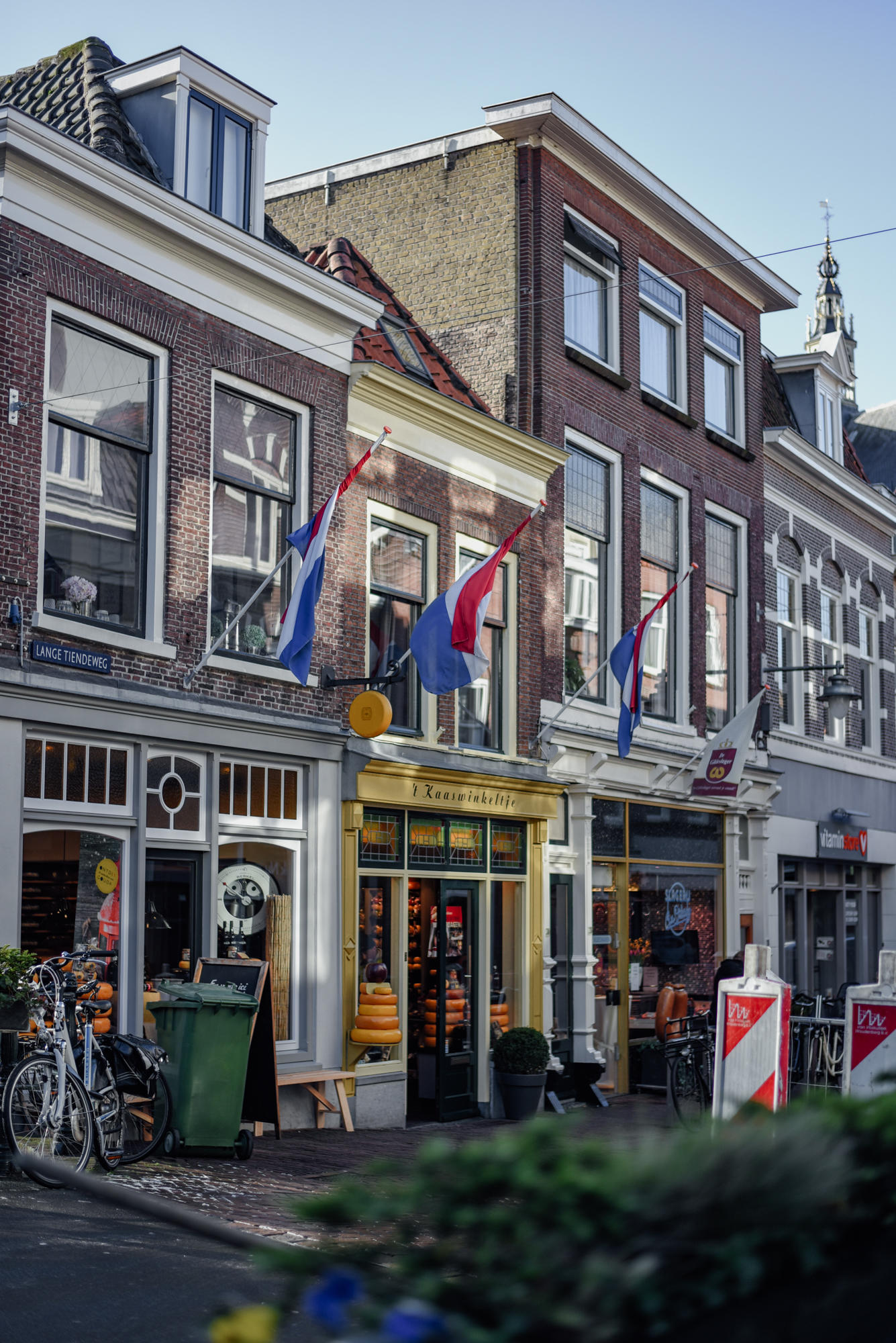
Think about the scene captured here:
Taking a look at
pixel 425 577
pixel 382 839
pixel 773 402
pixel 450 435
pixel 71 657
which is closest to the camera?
pixel 71 657

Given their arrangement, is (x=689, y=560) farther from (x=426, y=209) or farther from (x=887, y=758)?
(x=887, y=758)

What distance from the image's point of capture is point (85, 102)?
13352 mm

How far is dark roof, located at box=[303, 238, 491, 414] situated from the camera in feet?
53.6

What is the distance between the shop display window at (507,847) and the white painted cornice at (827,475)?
32.5 ft

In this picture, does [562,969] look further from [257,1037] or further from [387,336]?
[387,336]

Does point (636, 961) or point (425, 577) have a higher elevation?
point (425, 577)

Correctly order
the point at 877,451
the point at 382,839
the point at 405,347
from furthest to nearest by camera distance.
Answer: the point at 877,451, the point at 405,347, the point at 382,839

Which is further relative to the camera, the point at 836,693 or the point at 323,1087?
→ the point at 836,693

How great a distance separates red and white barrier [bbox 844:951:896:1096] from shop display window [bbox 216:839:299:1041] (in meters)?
5.16

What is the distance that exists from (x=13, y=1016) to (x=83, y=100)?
822cm

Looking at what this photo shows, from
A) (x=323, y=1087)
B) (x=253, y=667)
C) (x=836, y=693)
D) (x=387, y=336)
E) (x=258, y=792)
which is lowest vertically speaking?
(x=323, y=1087)

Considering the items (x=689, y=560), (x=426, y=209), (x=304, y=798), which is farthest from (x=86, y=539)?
(x=689, y=560)

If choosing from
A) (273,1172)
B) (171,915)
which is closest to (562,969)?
(171,915)

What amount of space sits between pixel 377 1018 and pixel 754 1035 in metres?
5.24
